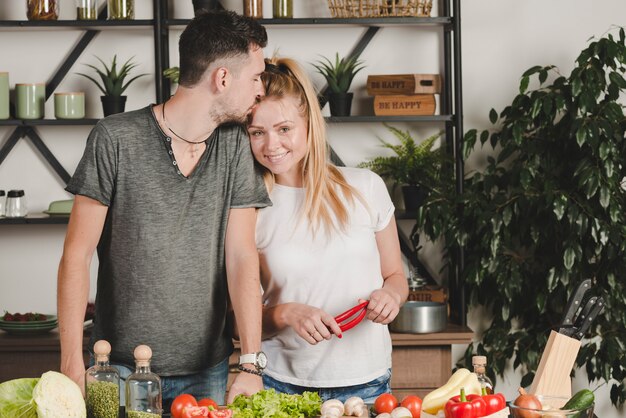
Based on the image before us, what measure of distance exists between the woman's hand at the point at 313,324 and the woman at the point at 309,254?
0.03m

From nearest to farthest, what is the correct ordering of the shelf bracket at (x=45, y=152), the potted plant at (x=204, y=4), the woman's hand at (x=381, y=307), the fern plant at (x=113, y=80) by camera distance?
the woman's hand at (x=381, y=307)
the potted plant at (x=204, y=4)
the fern plant at (x=113, y=80)
the shelf bracket at (x=45, y=152)

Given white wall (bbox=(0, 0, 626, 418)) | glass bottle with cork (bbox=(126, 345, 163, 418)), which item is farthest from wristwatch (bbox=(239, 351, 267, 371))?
white wall (bbox=(0, 0, 626, 418))

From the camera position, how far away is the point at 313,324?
217cm

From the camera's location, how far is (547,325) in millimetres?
3980

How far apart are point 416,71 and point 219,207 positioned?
2193 millimetres

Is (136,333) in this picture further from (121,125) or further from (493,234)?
(493,234)

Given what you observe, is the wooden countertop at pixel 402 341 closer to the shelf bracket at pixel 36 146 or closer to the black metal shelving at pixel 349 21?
the shelf bracket at pixel 36 146

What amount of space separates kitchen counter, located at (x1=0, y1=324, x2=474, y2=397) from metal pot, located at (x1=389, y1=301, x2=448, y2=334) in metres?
0.03

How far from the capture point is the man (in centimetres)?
213

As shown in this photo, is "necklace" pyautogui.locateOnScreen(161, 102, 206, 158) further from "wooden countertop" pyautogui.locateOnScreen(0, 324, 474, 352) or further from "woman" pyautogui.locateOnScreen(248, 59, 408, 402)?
"wooden countertop" pyautogui.locateOnScreen(0, 324, 474, 352)

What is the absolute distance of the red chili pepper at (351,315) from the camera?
219 cm

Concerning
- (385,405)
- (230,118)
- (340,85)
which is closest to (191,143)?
(230,118)

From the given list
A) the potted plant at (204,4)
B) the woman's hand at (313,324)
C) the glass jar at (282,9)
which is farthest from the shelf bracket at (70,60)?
the woman's hand at (313,324)

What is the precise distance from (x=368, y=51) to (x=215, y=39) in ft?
7.00
